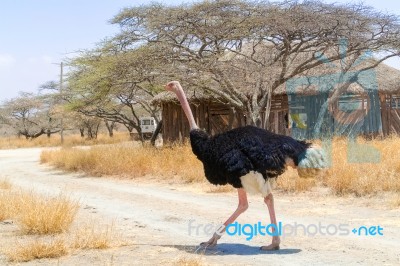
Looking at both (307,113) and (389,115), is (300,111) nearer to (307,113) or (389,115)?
A: (307,113)

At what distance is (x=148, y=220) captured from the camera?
736cm

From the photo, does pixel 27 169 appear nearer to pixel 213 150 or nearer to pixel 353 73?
pixel 353 73

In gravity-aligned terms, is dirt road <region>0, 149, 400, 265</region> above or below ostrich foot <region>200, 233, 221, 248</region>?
below

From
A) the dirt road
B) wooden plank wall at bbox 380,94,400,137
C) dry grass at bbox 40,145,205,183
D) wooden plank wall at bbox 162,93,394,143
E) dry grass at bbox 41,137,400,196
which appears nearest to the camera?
the dirt road

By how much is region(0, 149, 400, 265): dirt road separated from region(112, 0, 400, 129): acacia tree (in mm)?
4309

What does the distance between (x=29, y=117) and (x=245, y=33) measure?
37.6 m

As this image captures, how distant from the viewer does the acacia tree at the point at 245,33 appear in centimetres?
1334

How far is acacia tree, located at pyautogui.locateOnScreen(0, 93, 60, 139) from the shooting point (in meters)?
46.2

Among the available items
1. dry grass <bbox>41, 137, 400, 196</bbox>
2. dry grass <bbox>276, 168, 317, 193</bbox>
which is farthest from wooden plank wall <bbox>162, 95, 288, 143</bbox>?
dry grass <bbox>276, 168, 317, 193</bbox>

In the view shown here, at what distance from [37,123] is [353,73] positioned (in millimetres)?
34650

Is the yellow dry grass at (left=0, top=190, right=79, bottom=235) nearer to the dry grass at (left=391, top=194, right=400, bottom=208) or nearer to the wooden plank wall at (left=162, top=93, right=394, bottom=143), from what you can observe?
the dry grass at (left=391, top=194, right=400, bottom=208)

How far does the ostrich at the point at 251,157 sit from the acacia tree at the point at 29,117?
1673 inches

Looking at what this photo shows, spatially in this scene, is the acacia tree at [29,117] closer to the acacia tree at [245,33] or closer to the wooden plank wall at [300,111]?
the wooden plank wall at [300,111]

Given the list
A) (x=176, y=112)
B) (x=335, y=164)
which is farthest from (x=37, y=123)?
(x=335, y=164)
